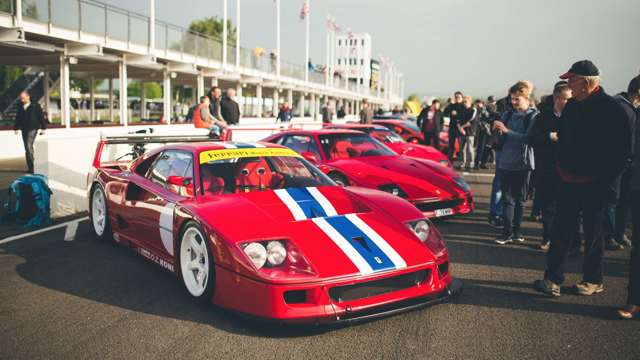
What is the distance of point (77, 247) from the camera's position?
6.08 m

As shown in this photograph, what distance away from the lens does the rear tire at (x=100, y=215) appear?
6.15m

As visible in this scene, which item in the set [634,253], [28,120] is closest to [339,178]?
[634,253]

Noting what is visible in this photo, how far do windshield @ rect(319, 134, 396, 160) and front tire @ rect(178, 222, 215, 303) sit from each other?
4218 mm

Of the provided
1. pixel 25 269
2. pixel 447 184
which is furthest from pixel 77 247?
pixel 447 184

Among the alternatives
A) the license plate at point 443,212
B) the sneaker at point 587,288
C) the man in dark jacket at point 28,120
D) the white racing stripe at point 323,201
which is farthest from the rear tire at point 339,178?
the man in dark jacket at point 28,120

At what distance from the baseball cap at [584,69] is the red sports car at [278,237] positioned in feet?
5.25

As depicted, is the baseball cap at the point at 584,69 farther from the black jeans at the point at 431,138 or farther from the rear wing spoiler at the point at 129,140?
the black jeans at the point at 431,138

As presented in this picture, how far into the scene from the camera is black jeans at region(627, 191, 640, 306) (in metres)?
3.95

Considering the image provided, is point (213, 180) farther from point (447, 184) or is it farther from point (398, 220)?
point (447, 184)

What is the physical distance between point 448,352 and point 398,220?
119 cm

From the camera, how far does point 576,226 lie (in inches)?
175

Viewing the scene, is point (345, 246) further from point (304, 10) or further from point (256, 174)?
point (304, 10)

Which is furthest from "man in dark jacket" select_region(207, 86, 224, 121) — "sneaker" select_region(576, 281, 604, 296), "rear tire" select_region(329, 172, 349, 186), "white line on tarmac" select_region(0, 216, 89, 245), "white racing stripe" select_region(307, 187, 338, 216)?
"sneaker" select_region(576, 281, 604, 296)

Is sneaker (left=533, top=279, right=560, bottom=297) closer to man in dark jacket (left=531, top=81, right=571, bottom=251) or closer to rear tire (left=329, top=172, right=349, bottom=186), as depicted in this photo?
man in dark jacket (left=531, top=81, right=571, bottom=251)
